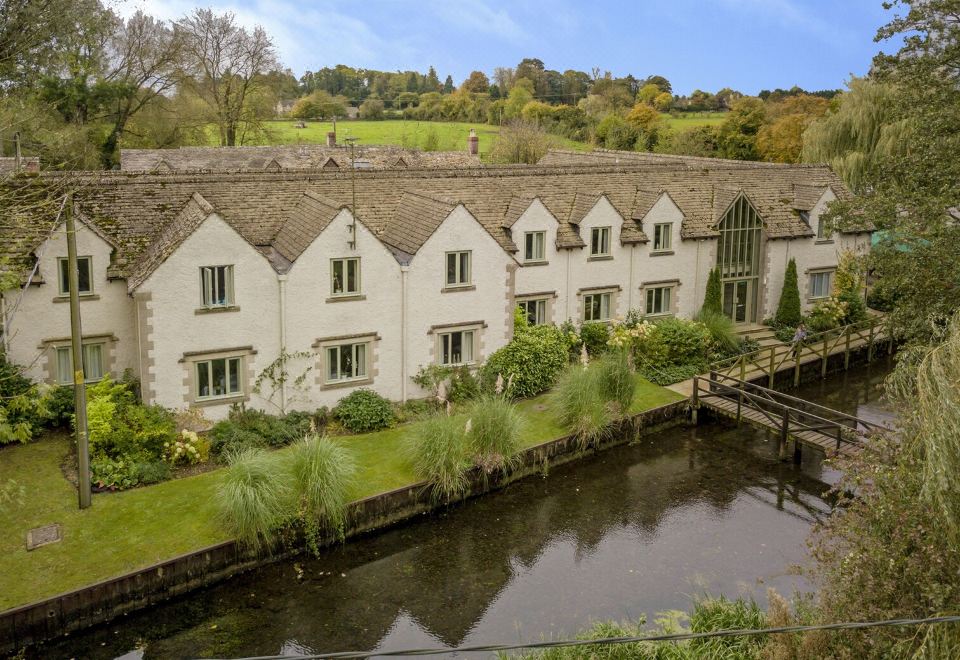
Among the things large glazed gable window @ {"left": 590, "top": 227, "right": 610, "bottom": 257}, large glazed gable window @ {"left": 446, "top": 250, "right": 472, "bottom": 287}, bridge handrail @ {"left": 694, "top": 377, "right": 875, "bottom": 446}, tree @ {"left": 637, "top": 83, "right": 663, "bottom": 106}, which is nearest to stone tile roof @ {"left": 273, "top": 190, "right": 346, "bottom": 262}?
large glazed gable window @ {"left": 446, "top": 250, "right": 472, "bottom": 287}

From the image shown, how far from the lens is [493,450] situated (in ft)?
83.2

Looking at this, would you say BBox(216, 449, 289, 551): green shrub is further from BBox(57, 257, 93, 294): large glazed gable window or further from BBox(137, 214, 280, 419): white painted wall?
BBox(57, 257, 93, 294): large glazed gable window

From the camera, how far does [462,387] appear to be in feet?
99.0

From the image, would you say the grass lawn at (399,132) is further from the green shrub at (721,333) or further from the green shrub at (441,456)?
the green shrub at (441,456)

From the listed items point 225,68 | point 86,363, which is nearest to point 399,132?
point 225,68

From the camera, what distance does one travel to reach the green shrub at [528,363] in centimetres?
3106

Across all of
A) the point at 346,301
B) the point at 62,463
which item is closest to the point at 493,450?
the point at 346,301

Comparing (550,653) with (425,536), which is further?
(425,536)

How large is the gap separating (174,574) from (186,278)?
969cm

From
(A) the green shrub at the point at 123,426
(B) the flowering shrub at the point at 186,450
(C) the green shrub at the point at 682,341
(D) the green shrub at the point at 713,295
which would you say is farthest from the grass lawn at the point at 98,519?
(D) the green shrub at the point at 713,295

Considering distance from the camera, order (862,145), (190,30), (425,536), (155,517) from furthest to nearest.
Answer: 1. (190,30)
2. (862,145)
3. (425,536)
4. (155,517)

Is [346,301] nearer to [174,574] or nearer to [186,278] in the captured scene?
[186,278]

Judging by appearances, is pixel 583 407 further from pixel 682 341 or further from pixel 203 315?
pixel 203 315

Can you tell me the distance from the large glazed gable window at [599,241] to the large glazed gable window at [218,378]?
53.3 feet
